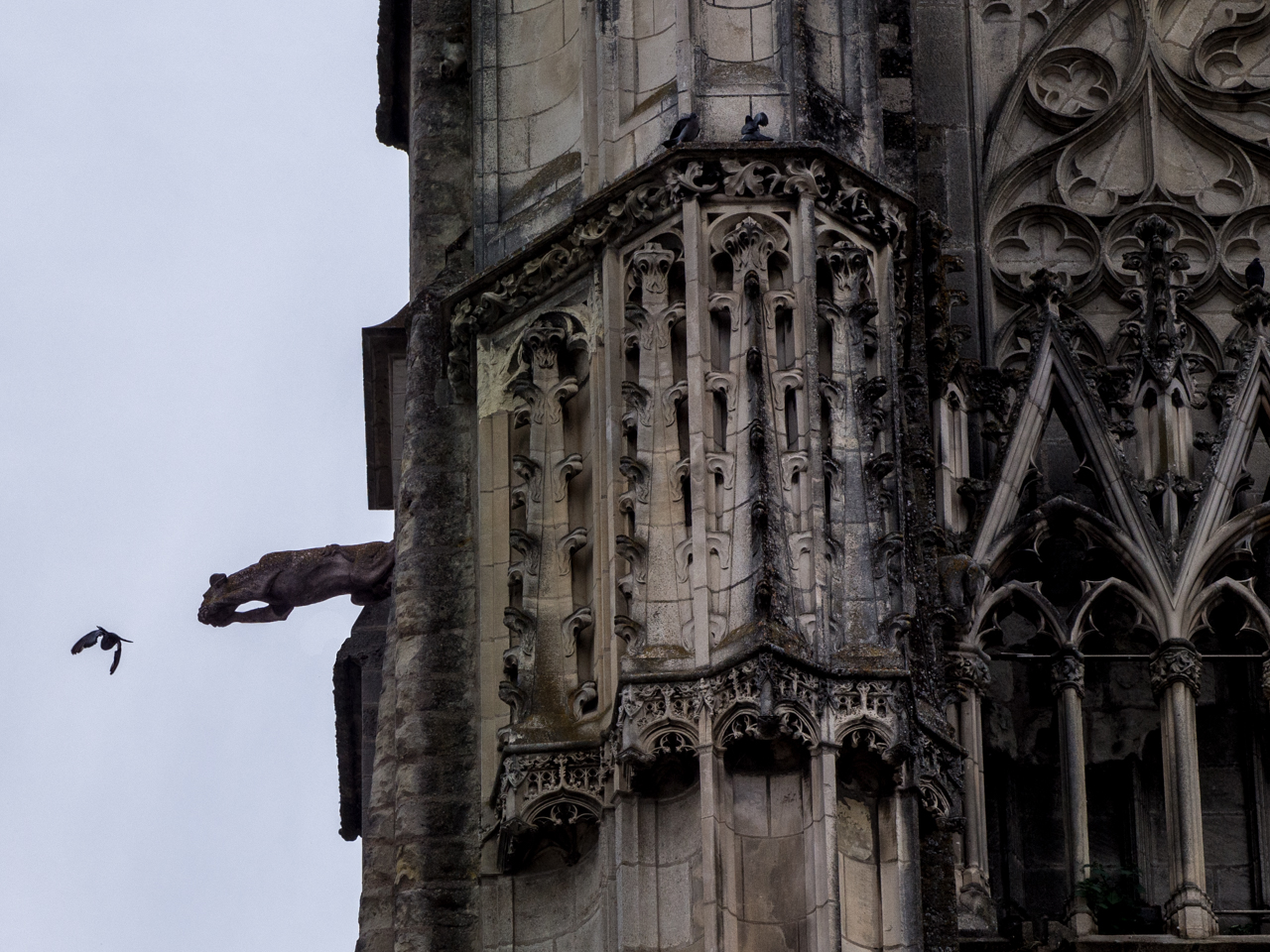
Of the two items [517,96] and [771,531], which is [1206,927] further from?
[517,96]

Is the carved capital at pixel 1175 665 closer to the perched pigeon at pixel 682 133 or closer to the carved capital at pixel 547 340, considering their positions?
the carved capital at pixel 547 340

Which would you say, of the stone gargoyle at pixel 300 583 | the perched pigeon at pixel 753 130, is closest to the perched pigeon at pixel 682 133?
the perched pigeon at pixel 753 130

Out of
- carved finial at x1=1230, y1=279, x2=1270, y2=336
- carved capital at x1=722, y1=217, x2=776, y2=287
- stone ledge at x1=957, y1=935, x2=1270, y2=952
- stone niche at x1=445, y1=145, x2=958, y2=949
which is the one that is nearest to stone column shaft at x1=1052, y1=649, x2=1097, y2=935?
stone ledge at x1=957, y1=935, x2=1270, y2=952

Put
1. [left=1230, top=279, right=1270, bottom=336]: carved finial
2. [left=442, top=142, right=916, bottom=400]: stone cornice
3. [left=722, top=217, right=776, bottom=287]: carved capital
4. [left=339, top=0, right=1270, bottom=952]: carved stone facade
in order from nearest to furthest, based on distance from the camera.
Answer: [left=339, top=0, right=1270, bottom=952]: carved stone facade → [left=722, top=217, right=776, bottom=287]: carved capital → [left=442, top=142, right=916, bottom=400]: stone cornice → [left=1230, top=279, right=1270, bottom=336]: carved finial

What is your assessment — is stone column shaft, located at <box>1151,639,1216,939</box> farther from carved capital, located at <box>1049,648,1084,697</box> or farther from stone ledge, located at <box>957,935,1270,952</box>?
carved capital, located at <box>1049,648,1084,697</box>

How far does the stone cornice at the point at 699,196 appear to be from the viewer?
76.1 ft

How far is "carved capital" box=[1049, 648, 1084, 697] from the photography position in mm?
24859

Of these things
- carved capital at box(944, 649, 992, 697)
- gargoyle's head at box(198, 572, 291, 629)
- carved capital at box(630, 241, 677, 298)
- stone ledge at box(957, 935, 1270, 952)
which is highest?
carved capital at box(630, 241, 677, 298)

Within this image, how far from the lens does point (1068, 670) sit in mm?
24891

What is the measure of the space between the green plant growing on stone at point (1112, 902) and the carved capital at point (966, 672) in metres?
1.17

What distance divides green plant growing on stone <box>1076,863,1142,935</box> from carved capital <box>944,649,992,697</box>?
3.83 feet

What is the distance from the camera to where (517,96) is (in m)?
25.0

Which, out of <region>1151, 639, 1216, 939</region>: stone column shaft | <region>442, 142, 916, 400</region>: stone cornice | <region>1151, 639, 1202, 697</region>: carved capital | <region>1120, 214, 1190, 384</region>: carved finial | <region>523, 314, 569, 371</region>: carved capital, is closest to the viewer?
<region>442, 142, 916, 400</region>: stone cornice

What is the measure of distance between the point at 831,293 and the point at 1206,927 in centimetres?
386
